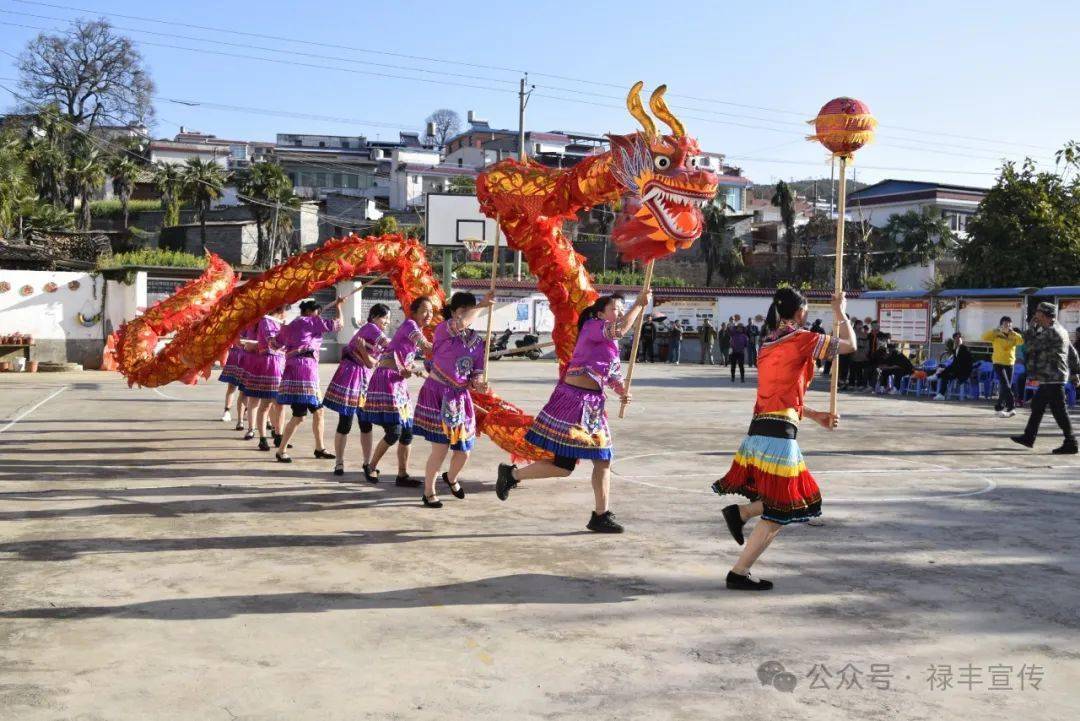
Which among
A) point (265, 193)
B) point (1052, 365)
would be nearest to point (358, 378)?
point (1052, 365)

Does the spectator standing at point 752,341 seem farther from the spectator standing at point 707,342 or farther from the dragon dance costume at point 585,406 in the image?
the dragon dance costume at point 585,406

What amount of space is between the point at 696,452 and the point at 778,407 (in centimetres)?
596

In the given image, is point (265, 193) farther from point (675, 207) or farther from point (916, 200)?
point (675, 207)

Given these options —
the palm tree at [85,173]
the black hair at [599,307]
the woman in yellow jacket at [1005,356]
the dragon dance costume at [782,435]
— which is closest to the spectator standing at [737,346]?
the woman in yellow jacket at [1005,356]

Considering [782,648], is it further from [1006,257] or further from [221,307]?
[1006,257]

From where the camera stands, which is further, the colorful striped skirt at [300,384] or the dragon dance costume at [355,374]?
the colorful striped skirt at [300,384]

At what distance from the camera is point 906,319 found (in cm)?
2412

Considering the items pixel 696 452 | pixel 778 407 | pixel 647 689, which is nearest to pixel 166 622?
pixel 647 689

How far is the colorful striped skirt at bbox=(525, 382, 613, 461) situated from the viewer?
7102mm

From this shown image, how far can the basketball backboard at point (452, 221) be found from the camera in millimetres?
24344

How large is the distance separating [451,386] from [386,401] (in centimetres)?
122

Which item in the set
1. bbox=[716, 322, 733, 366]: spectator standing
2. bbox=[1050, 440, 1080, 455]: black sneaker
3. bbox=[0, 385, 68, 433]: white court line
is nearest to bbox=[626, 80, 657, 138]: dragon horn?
bbox=[1050, 440, 1080, 455]: black sneaker

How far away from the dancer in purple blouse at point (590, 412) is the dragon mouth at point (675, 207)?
2.20ft

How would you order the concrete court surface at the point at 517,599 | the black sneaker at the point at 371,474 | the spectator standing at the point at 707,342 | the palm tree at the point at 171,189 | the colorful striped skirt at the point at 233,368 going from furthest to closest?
the palm tree at the point at 171,189 < the spectator standing at the point at 707,342 < the colorful striped skirt at the point at 233,368 < the black sneaker at the point at 371,474 < the concrete court surface at the point at 517,599
